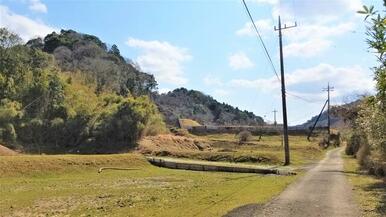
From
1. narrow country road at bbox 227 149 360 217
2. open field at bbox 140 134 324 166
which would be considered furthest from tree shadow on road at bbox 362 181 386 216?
open field at bbox 140 134 324 166

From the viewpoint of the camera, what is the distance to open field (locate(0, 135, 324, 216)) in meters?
22.0

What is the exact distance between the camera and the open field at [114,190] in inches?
868

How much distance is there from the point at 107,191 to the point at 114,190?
2.03 ft

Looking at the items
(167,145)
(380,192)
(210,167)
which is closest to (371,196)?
(380,192)

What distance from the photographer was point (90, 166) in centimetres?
5097

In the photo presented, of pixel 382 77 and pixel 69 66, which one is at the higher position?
pixel 69 66

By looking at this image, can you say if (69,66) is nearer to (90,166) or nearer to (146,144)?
(146,144)

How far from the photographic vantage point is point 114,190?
32.8m

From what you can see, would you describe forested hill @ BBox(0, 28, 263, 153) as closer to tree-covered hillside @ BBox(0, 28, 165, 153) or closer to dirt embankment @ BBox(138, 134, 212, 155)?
tree-covered hillside @ BBox(0, 28, 165, 153)

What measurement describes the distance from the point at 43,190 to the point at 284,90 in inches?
1081

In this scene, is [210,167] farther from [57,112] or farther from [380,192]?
[57,112]

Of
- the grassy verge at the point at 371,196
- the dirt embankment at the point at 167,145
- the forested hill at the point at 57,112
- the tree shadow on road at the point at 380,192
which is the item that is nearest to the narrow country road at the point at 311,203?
the grassy verge at the point at 371,196

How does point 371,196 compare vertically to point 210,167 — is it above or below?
below

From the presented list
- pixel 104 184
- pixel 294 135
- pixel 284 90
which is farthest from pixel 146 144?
pixel 294 135
